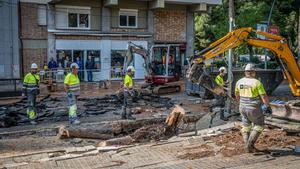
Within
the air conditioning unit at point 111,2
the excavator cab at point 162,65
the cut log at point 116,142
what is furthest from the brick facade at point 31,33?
the cut log at point 116,142

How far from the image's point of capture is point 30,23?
27.6 metres

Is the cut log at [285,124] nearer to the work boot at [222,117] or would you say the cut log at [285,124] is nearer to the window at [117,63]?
the work boot at [222,117]

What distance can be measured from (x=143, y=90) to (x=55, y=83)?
5.84 metres

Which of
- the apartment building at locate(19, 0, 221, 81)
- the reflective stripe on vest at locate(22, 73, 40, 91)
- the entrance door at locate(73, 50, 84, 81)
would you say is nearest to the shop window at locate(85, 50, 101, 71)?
the apartment building at locate(19, 0, 221, 81)

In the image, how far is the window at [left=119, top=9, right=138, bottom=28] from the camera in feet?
102

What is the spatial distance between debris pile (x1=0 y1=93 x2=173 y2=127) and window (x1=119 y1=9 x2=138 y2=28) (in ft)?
36.3

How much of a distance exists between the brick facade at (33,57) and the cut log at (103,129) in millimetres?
15631

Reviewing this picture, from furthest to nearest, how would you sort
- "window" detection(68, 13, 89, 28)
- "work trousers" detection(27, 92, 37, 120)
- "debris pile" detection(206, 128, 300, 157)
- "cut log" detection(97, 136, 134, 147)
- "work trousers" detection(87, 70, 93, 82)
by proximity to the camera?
"window" detection(68, 13, 89, 28) → "work trousers" detection(87, 70, 93, 82) → "work trousers" detection(27, 92, 37, 120) → "cut log" detection(97, 136, 134, 147) → "debris pile" detection(206, 128, 300, 157)

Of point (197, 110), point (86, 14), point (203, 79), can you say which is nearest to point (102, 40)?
point (86, 14)

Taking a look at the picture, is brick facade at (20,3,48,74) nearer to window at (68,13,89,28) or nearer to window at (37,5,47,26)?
window at (37,5,47,26)

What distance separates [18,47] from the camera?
27156mm

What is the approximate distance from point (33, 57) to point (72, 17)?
3939mm

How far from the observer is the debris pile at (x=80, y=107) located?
15109 millimetres

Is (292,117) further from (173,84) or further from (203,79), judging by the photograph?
(173,84)
